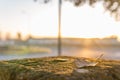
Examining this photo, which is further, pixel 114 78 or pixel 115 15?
pixel 115 15

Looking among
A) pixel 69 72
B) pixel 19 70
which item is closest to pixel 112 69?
pixel 69 72

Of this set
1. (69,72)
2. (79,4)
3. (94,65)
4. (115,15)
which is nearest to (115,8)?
(115,15)

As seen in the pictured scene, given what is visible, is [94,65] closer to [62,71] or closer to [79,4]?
[62,71]

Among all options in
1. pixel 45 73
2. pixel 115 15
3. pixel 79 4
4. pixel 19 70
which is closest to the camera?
pixel 45 73

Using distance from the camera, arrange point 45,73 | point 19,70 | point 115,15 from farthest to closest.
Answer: point 115,15, point 19,70, point 45,73

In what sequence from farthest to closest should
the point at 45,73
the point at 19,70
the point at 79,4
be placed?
the point at 79,4, the point at 19,70, the point at 45,73

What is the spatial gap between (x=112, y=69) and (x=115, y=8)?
407cm

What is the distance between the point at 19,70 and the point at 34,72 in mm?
251

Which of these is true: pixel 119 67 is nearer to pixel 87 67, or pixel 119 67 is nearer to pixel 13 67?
pixel 87 67

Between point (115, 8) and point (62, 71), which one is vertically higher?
point (115, 8)

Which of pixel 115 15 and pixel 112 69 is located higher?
pixel 115 15

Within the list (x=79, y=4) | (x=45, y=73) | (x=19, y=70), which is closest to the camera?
(x=45, y=73)

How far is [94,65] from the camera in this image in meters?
3.11

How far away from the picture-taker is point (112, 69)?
2.95 metres
